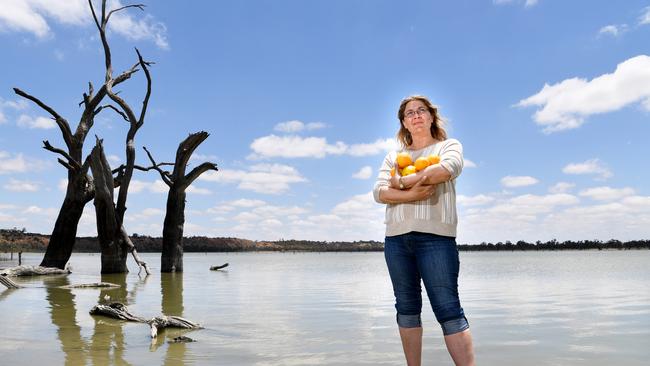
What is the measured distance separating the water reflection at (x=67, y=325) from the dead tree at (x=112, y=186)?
7463 mm

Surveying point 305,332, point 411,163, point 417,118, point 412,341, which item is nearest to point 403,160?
point 411,163

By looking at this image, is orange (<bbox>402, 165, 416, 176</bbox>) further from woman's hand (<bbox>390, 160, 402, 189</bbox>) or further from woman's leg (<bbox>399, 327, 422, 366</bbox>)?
woman's leg (<bbox>399, 327, 422, 366</bbox>)

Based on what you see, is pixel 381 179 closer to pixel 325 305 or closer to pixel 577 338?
pixel 577 338

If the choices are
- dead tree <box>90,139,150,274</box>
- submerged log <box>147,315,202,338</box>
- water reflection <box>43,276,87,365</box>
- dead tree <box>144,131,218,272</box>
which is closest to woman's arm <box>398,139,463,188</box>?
water reflection <box>43,276,87,365</box>

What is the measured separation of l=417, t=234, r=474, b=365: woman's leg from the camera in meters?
3.35

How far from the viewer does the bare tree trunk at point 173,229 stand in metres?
21.8

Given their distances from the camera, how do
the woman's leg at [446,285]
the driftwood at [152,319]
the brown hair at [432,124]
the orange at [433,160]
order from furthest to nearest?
1. the driftwood at [152,319]
2. the brown hair at [432,124]
3. the orange at [433,160]
4. the woman's leg at [446,285]

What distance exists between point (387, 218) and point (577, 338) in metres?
4.24

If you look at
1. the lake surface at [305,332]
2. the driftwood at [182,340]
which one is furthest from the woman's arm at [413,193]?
the driftwood at [182,340]

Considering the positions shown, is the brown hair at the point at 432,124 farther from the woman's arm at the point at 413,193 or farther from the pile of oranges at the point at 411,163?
the woman's arm at the point at 413,193

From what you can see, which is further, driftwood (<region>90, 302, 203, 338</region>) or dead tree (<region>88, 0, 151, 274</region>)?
dead tree (<region>88, 0, 151, 274</region>)

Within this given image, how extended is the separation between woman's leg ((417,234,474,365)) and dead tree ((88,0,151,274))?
1820 centimetres

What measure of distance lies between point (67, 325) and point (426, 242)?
5974 millimetres

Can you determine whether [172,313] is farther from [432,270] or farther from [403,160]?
[432,270]
